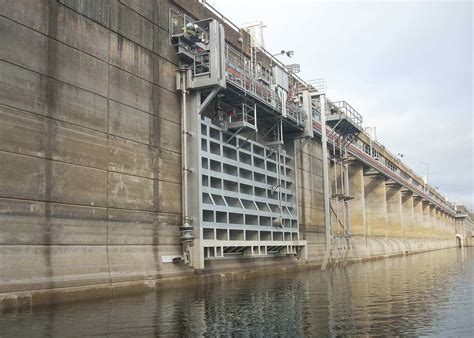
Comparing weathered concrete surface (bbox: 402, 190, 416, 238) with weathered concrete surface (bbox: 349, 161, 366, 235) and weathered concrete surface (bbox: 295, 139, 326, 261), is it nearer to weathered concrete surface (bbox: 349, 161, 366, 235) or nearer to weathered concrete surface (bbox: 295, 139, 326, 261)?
weathered concrete surface (bbox: 349, 161, 366, 235)

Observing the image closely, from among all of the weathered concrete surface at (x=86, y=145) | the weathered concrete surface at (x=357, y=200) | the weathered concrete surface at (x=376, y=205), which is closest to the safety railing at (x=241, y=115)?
the weathered concrete surface at (x=86, y=145)

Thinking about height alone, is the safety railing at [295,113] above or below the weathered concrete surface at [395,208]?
above

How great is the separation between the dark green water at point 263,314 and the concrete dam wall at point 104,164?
5.98 ft

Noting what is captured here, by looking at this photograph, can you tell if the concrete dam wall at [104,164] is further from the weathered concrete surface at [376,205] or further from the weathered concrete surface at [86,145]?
the weathered concrete surface at [376,205]

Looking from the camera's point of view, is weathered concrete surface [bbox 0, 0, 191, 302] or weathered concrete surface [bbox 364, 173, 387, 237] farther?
weathered concrete surface [bbox 364, 173, 387, 237]

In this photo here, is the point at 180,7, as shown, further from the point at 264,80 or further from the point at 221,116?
the point at 264,80

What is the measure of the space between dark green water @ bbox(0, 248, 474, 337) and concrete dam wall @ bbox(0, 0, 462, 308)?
1.82 meters

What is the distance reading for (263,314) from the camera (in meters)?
13.9

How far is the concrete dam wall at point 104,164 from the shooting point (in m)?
15.3

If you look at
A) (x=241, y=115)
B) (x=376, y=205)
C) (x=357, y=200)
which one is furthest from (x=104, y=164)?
(x=376, y=205)

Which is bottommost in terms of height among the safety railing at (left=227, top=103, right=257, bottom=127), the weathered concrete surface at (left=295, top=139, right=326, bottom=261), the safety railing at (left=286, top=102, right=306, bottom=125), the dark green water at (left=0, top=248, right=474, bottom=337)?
the dark green water at (left=0, top=248, right=474, bottom=337)

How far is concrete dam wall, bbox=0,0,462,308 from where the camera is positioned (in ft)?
50.1

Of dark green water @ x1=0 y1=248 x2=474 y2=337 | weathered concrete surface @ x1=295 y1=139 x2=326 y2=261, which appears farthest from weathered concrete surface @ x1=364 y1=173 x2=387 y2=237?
dark green water @ x1=0 y1=248 x2=474 y2=337

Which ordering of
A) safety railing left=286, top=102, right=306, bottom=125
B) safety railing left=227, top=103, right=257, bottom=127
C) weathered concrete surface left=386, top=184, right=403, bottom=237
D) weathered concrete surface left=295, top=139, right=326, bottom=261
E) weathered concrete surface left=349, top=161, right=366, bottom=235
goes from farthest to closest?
1. weathered concrete surface left=386, top=184, right=403, bottom=237
2. weathered concrete surface left=349, top=161, right=366, bottom=235
3. weathered concrete surface left=295, top=139, right=326, bottom=261
4. safety railing left=286, top=102, right=306, bottom=125
5. safety railing left=227, top=103, right=257, bottom=127
